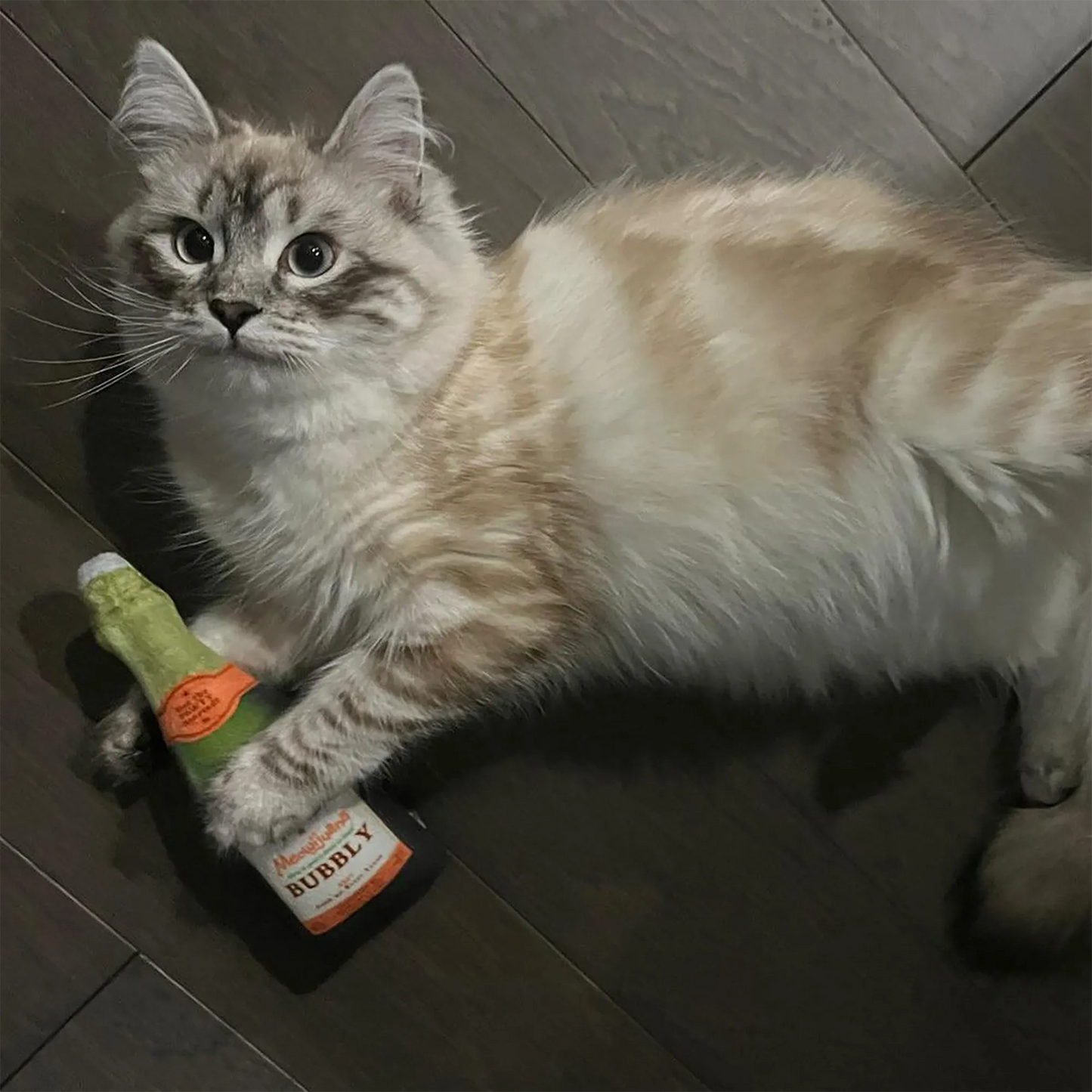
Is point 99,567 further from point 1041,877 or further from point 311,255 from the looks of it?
point 1041,877

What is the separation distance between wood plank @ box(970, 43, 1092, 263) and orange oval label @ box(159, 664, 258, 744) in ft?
3.72

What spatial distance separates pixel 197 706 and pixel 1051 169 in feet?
4.07

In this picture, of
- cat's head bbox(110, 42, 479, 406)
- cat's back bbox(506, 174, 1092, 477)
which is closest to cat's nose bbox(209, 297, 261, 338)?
cat's head bbox(110, 42, 479, 406)

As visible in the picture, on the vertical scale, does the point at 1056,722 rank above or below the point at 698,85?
below

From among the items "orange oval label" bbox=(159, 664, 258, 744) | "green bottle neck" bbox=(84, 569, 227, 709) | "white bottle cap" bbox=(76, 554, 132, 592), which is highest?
"white bottle cap" bbox=(76, 554, 132, 592)

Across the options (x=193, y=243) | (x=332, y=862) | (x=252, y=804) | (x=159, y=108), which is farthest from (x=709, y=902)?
(x=159, y=108)

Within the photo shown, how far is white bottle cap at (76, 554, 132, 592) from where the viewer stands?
1.10 metres

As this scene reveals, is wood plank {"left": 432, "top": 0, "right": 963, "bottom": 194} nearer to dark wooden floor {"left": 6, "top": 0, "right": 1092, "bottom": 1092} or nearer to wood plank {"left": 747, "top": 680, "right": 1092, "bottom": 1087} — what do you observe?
dark wooden floor {"left": 6, "top": 0, "right": 1092, "bottom": 1092}

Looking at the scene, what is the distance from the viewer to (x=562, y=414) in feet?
3.48

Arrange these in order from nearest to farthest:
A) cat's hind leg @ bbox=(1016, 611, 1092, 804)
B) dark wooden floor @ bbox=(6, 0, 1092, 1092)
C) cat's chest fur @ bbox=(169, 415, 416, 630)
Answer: cat's chest fur @ bbox=(169, 415, 416, 630) < cat's hind leg @ bbox=(1016, 611, 1092, 804) < dark wooden floor @ bbox=(6, 0, 1092, 1092)

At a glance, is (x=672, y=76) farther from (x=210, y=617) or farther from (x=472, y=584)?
(x=210, y=617)

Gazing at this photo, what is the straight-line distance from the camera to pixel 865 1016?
1.33m

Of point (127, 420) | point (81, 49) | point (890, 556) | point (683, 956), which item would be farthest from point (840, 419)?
point (81, 49)

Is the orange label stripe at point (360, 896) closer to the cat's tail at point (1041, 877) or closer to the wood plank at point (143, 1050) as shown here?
the wood plank at point (143, 1050)
